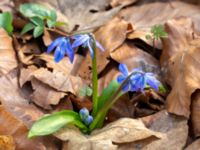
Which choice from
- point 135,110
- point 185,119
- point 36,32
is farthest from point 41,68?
point 185,119

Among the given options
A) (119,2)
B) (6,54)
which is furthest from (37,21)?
(119,2)

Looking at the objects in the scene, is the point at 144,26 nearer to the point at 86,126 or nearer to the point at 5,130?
the point at 86,126

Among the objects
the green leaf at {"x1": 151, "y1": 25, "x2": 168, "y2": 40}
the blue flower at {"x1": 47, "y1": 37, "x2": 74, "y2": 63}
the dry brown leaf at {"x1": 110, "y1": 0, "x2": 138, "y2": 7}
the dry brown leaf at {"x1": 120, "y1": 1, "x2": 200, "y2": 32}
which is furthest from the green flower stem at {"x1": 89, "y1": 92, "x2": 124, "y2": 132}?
the dry brown leaf at {"x1": 110, "y1": 0, "x2": 138, "y2": 7}

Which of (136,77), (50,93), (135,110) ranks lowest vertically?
(135,110)

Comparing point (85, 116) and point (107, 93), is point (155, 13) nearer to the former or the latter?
point (107, 93)

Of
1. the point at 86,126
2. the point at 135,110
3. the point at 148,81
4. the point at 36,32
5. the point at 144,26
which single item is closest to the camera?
the point at 148,81

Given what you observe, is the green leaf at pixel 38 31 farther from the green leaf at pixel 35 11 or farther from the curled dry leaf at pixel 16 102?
the curled dry leaf at pixel 16 102
